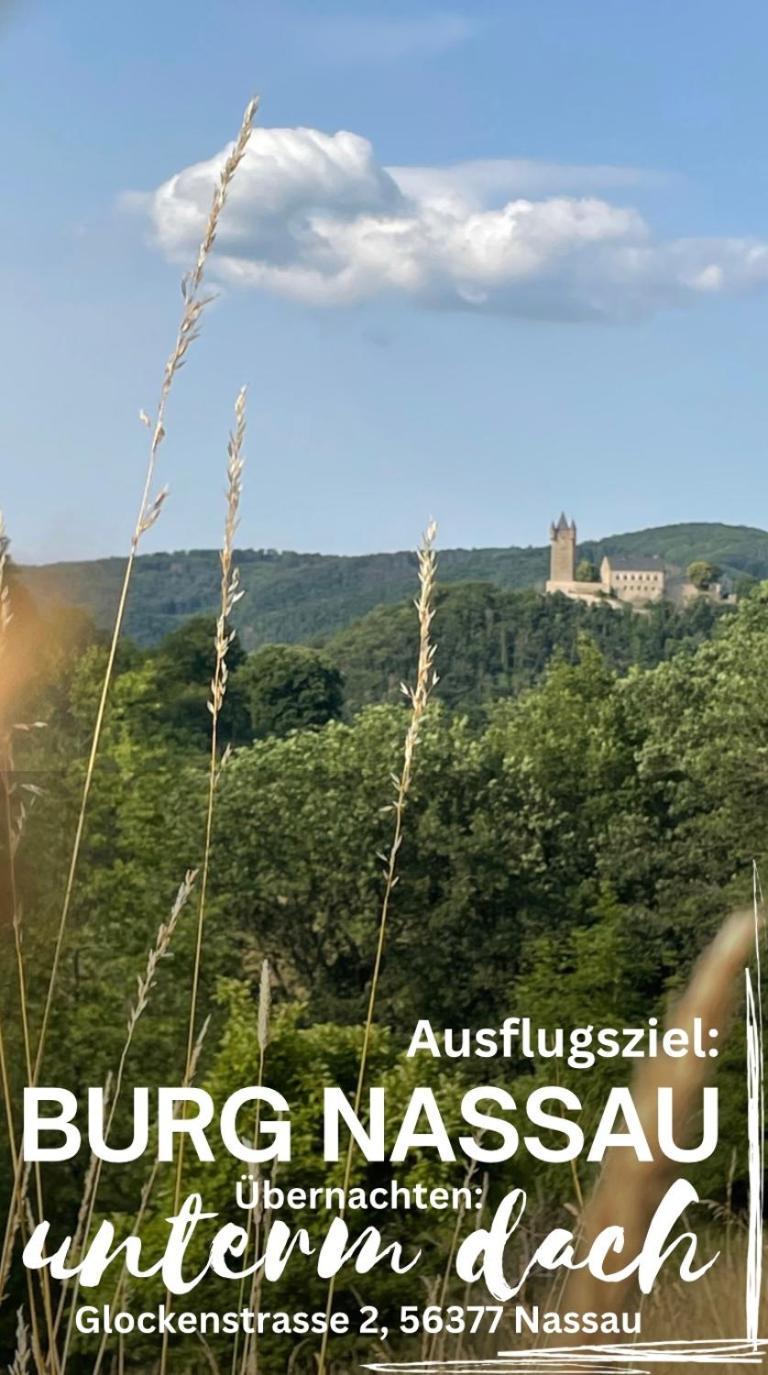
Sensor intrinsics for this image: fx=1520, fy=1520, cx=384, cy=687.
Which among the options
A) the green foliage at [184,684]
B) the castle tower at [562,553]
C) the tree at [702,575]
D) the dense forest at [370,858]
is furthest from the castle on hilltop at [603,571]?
the green foliage at [184,684]

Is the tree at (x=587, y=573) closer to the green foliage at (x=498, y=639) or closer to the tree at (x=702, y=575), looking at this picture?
the tree at (x=702, y=575)

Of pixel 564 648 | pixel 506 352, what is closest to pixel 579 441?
pixel 506 352

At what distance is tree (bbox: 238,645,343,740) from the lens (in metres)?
23.3

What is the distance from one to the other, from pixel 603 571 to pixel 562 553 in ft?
7.68

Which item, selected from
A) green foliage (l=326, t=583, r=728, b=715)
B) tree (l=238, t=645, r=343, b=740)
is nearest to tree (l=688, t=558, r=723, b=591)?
green foliage (l=326, t=583, r=728, b=715)

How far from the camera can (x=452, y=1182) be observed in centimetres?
1396

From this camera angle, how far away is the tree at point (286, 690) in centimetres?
2331

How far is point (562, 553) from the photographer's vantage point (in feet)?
171

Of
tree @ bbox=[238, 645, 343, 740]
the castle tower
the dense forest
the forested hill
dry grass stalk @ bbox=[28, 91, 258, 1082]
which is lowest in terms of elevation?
the dense forest

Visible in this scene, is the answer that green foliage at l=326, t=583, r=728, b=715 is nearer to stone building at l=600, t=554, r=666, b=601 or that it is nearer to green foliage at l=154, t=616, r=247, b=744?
green foliage at l=154, t=616, r=247, b=744

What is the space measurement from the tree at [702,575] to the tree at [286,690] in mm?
20847

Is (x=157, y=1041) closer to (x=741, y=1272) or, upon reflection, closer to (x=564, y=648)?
(x=741, y=1272)

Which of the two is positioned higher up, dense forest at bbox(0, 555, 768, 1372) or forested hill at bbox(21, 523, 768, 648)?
forested hill at bbox(21, 523, 768, 648)

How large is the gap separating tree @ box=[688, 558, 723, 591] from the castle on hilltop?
2.77 meters
